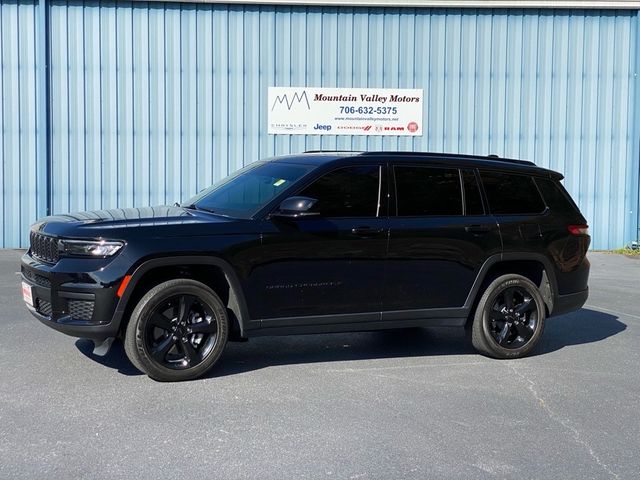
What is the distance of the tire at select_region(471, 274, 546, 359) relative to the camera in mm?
7469

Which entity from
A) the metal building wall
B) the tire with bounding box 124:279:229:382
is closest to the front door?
the tire with bounding box 124:279:229:382

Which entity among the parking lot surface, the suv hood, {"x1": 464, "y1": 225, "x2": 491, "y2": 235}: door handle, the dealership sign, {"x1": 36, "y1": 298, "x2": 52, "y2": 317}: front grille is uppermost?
the dealership sign

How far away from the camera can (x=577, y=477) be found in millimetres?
4809

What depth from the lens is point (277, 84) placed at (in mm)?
15312

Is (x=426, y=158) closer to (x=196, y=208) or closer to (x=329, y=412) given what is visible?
(x=196, y=208)

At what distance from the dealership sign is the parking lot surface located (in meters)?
7.49

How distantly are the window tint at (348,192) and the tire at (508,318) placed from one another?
4.43ft

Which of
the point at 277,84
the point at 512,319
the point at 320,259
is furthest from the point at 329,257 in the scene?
the point at 277,84

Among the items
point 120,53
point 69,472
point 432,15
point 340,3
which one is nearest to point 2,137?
point 120,53

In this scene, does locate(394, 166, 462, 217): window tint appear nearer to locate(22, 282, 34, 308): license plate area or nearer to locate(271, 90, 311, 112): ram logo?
locate(22, 282, 34, 308): license plate area

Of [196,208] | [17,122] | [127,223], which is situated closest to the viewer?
[127,223]

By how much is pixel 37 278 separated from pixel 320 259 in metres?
2.16

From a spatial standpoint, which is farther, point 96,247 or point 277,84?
point 277,84

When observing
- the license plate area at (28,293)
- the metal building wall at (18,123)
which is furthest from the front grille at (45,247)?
the metal building wall at (18,123)
